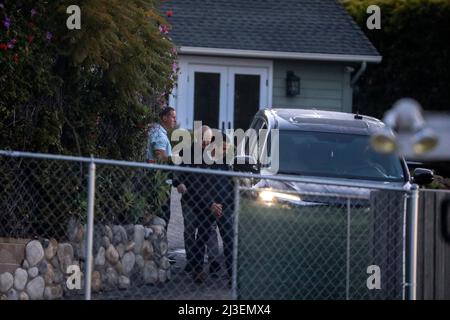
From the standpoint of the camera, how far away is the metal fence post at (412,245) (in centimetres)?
688

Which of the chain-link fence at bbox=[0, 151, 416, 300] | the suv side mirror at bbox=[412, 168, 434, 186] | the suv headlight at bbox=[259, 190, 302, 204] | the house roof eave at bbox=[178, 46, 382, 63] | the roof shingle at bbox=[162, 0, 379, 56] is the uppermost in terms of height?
the roof shingle at bbox=[162, 0, 379, 56]

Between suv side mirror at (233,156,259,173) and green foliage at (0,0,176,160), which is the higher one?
green foliage at (0,0,176,160)

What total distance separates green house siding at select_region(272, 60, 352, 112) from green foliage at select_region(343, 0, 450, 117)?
180cm

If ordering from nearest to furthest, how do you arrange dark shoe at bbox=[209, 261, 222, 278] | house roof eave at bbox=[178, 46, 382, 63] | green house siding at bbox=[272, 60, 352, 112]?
1. dark shoe at bbox=[209, 261, 222, 278]
2. house roof eave at bbox=[178, 46, 382, 63]
3. green house siding at bbox=[272, 60, 352, 112]

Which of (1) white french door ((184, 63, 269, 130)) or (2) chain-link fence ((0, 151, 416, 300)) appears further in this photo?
(1) white french door ((184, 63, 269, 130))

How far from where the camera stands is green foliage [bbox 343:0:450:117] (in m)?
21.8

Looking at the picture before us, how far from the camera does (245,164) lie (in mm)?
10258

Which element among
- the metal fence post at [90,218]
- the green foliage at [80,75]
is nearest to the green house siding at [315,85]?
the green foliage at [80,75]

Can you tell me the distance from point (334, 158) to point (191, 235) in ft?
6.60

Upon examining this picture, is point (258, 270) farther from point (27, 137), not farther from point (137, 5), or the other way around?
point (137, 5)

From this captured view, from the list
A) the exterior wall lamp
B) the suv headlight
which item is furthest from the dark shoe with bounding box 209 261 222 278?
the exterior wall lamp

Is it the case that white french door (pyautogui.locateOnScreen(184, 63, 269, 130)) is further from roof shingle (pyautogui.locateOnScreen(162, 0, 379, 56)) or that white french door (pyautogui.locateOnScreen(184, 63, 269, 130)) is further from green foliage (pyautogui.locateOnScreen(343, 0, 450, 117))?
green foliage (pyautogui.locateOnScreen(343, 0, 450, 117))

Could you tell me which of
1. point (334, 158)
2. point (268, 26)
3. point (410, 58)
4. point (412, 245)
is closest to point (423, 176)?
point (334, 158)

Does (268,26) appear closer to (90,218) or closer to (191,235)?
(191,235)
